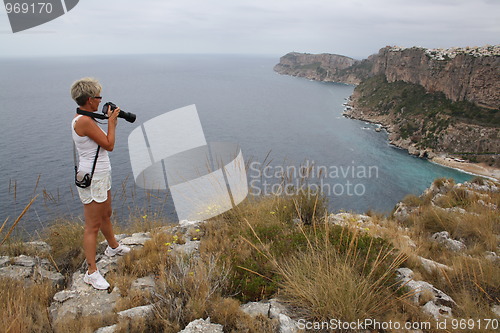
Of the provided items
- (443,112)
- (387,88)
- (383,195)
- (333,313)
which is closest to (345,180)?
(383,195)

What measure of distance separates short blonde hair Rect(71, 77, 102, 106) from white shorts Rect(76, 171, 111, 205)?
0.79 m

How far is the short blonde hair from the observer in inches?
119

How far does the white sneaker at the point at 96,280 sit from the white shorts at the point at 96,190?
795 mm

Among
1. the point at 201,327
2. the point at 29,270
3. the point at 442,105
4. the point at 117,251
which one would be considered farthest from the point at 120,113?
the point at 442,105

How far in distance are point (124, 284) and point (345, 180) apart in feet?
143

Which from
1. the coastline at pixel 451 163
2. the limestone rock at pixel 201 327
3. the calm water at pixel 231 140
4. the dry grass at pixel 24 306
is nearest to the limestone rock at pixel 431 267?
the limestone rock at pixel 201 327

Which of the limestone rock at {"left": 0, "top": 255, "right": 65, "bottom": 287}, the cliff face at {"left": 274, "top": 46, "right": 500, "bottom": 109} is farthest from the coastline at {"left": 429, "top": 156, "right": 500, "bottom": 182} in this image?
the limestone rock at {"left": 0, "top": 255, "right": 65, "bottom": 287}

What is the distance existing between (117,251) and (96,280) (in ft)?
2.28

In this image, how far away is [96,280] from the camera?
10.6ft

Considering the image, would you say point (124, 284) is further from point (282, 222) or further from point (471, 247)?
point (471, 247)

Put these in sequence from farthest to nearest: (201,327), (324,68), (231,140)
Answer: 1. (324,68)
2. (231,140)
3. (201,327)

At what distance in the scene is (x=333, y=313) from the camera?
249cm

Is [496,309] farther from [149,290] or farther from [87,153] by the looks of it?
[87,153]

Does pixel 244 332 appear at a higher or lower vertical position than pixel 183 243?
higher
